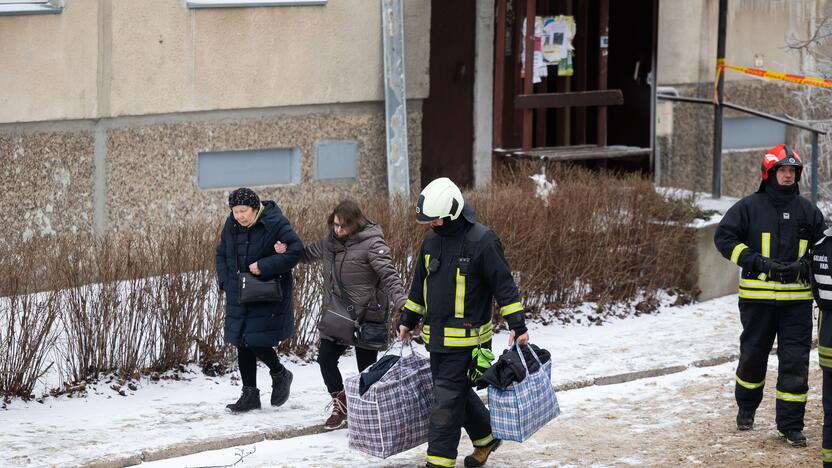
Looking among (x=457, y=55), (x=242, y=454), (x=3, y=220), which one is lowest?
(x=242, y=454)

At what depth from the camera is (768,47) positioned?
667 inches

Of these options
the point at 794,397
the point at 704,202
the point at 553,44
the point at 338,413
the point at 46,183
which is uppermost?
the point at 553,44

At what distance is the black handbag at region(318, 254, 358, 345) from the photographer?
7.95m

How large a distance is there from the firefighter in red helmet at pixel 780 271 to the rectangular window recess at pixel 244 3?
593 centimetres

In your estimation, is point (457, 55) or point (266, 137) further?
point (457, 55)

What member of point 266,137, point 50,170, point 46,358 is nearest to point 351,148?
point 266,137

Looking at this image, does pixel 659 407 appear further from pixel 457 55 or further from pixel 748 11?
pixel 748 11

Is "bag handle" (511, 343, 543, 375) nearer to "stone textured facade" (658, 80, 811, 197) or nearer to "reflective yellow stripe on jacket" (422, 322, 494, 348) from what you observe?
"reflective yellow stripe on jacket" (422, 322, 494, 348)

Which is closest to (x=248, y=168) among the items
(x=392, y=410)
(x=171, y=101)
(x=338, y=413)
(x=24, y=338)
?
(x=171, y=101)

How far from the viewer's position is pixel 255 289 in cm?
802

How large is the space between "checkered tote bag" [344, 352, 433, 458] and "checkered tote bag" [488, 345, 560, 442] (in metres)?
0.43

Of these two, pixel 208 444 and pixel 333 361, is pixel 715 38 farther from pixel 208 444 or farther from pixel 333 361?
pixel 208 444

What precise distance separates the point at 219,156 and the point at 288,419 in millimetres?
5032

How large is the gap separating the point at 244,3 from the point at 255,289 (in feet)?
16.8
